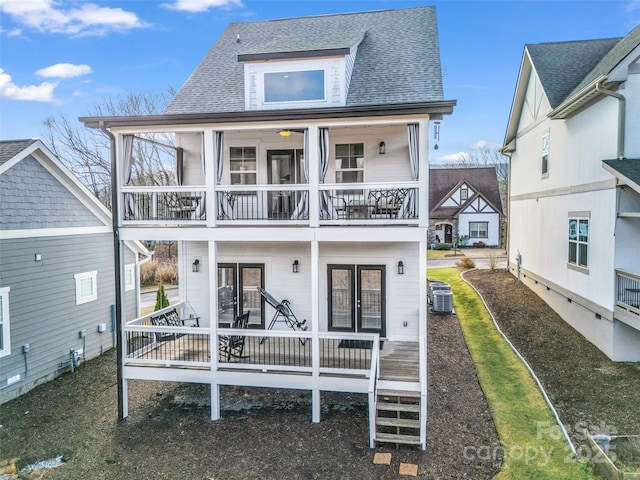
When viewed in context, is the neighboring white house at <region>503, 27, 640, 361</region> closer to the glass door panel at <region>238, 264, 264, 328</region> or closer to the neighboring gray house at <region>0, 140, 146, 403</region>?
the glass door panel at <region>238, 264, 264, 328</region>

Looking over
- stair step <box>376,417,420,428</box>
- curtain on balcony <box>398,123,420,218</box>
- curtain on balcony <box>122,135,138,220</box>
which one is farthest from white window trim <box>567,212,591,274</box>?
curtain on balcony <box>122,135,138,220</box>

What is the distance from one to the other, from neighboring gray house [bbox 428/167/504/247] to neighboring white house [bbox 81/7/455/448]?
86.3 feet

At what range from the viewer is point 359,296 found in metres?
10.4

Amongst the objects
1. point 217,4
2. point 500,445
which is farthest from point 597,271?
point 217,4

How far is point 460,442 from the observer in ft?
24.2

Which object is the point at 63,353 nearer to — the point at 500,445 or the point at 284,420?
the point at 284,420

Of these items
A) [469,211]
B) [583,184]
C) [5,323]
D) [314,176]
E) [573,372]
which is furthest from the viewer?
[469,211]

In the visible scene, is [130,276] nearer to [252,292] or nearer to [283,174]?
[252,292]

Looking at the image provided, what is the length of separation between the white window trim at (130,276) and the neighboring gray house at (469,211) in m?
28.2

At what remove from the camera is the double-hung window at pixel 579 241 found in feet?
39.9

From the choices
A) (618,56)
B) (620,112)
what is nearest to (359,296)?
(620,112)

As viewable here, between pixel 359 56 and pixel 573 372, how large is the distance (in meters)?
10.4

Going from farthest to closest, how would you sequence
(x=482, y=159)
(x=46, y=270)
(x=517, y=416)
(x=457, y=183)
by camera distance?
(x=482, y=159) < (x=457, y=183) < (x=46, y=270) < (x=517, y=416)

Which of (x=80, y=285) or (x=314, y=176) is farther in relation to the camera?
(x=80, y=285)
